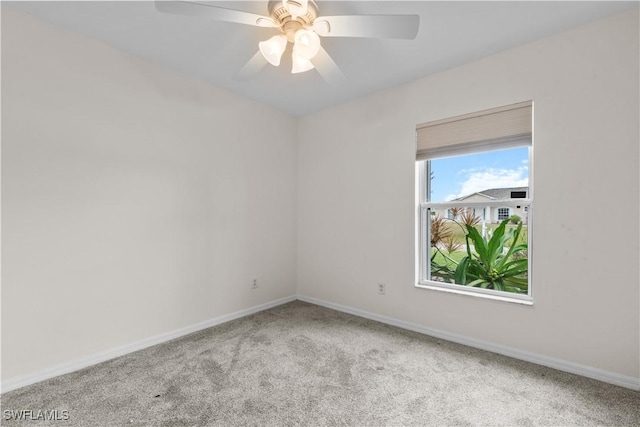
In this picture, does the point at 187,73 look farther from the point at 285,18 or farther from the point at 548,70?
the point at 548,70

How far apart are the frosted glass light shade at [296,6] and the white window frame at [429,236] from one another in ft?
5.61

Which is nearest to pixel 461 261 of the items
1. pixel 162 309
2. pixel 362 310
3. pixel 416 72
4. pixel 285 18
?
pixel 362 310

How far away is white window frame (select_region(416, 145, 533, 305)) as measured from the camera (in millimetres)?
2264

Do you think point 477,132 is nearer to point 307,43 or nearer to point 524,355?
point 307,43

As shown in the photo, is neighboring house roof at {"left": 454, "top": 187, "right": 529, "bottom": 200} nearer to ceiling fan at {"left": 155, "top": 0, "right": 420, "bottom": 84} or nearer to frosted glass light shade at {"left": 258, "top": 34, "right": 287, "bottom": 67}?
ceiling fan at {"left": 155, "top": 0, "right": 420, "bottom": 84}

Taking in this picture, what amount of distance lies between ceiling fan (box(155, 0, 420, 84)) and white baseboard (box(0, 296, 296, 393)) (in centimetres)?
228

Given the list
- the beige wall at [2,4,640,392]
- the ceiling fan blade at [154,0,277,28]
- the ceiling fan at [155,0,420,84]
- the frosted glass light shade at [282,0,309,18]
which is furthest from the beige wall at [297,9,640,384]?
the ceiling fan blade at [154,0,277,28]

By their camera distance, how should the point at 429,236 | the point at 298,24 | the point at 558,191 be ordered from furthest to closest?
the point at 429,236 → the point at 558,191 → the point at 298,24

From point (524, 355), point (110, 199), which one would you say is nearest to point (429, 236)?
point (524, 355)

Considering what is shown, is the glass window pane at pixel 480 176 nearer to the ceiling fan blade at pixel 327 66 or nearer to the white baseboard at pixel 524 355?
the white baseboard at pixel 524 355

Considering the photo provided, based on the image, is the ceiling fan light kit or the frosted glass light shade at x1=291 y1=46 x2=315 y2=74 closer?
the ceiling fan light kit

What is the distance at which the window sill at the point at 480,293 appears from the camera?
2.25 meters

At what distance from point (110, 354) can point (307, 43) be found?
2.53 meters

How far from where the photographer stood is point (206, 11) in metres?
1.44
